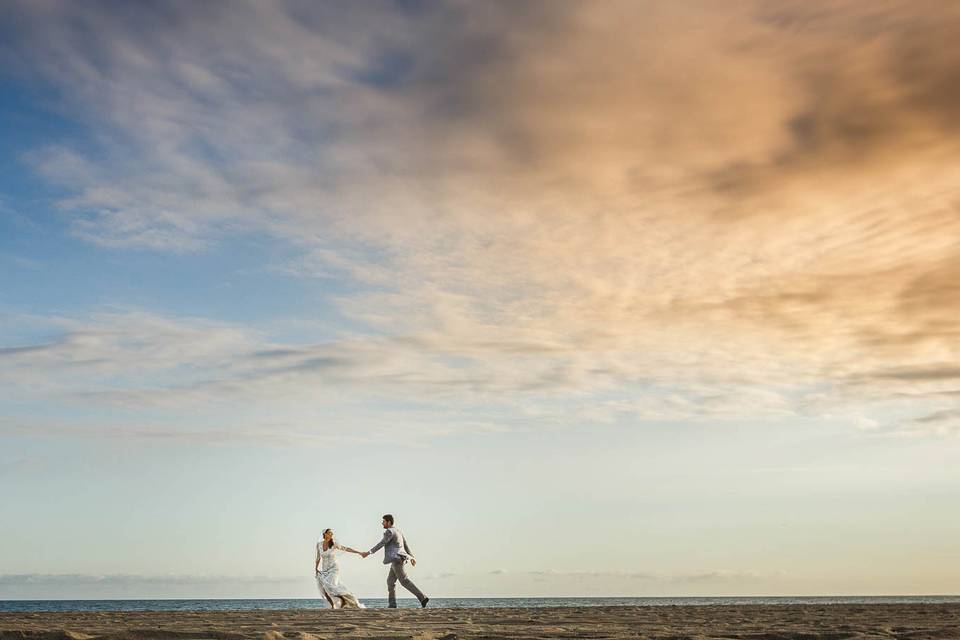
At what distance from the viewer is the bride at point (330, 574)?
19750 mm

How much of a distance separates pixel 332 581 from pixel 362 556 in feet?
2.95

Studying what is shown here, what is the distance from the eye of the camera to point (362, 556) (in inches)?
800

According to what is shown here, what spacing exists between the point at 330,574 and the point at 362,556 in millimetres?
849

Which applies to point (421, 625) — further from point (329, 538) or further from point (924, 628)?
point (329, 538)

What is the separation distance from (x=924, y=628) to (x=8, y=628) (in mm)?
11150

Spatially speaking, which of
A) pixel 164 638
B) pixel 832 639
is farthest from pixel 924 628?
pixel 164 638

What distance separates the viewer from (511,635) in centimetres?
951

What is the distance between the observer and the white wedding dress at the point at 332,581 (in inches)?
777

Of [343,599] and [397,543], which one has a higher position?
[397,543]

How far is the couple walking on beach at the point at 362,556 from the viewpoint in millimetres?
19828

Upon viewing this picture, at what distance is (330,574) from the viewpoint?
1989cm

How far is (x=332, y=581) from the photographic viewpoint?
19.8 metres

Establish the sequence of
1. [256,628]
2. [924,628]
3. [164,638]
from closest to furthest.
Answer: [164,638]
[256,628]
[924,628]

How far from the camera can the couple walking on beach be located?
781 inches
